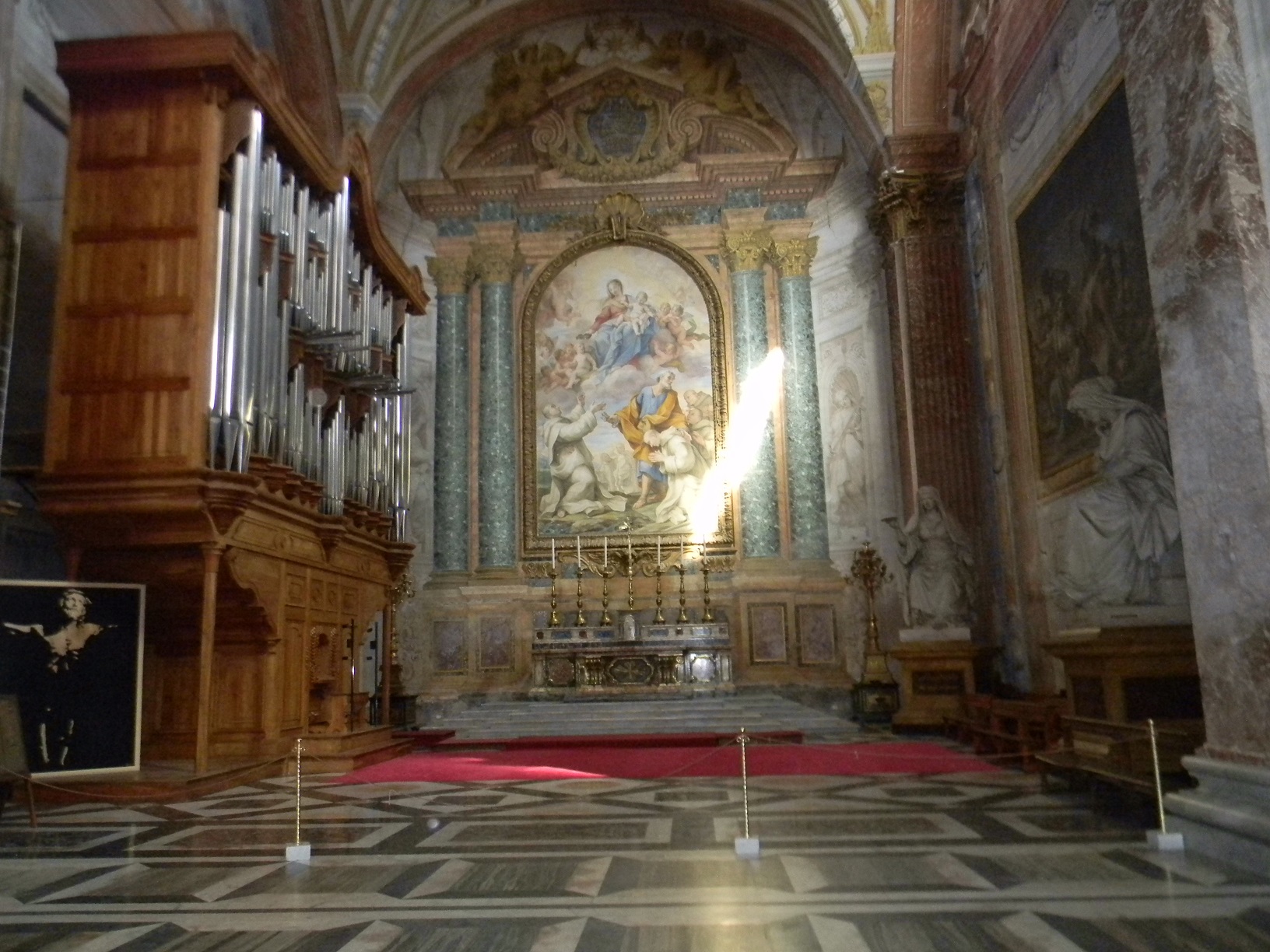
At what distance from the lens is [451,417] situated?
1504 centimetres

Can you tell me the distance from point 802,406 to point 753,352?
41.7 inches

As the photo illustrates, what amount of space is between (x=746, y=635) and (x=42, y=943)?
441 inches

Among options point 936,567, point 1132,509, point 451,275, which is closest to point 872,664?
point 936,567

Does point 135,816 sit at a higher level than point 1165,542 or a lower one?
lower

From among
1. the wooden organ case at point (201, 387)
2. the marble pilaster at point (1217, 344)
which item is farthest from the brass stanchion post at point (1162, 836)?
the wooden organ case at point (201, 387)

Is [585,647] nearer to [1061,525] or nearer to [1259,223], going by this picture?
[1061,525]

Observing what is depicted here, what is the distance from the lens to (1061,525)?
29.7 feet

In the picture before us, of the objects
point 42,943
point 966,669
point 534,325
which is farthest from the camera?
point 534,325

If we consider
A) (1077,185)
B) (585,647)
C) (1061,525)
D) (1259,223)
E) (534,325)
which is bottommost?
(585,647)

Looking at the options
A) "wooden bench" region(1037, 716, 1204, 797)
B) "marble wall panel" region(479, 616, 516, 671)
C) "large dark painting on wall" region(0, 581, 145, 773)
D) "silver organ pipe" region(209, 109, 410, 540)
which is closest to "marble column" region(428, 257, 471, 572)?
"marble wall panel" region(479, 616, 516, 671)

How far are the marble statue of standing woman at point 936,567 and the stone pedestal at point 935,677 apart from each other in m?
0.27

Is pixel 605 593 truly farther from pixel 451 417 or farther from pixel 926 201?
pixel 926 201

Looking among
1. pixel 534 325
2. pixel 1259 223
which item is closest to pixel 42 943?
pixel 1259 223

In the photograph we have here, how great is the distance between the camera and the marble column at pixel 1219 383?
13.8ft
